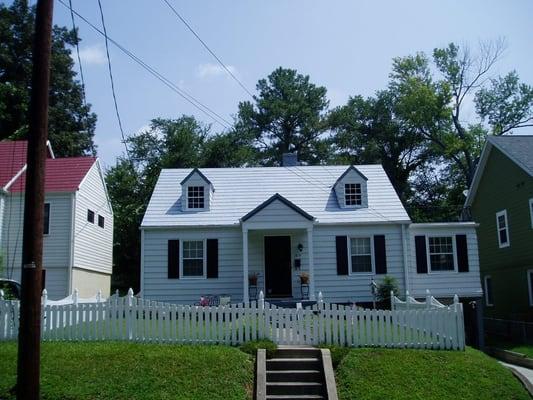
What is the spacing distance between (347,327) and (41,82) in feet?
27.2

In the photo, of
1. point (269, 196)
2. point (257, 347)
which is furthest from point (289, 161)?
point (257, 347)

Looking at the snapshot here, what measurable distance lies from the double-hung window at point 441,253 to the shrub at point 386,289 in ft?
7.72

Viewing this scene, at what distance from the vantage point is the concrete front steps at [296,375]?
10.8 metres

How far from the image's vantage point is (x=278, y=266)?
71.4 feet

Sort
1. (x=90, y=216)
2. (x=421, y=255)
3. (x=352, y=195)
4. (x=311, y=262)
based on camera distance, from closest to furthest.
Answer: (x=311, y=262) < (x=421, y=255) < (x=352, y=195) < (x=90, y=216)

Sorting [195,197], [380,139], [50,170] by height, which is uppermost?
[380,139]

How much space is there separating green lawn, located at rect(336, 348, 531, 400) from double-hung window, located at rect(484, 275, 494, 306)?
16.2 meters

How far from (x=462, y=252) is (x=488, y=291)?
25.8 ft

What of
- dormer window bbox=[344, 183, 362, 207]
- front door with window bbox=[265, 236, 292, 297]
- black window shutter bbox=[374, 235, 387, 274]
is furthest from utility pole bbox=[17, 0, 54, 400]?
dormer window bbox=[344, 183, 362, 207]

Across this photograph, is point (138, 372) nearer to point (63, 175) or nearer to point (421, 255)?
point (421, 255)

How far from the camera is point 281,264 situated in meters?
21.8

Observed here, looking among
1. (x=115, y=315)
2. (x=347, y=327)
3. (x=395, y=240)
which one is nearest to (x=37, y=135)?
(x=115, y=315)

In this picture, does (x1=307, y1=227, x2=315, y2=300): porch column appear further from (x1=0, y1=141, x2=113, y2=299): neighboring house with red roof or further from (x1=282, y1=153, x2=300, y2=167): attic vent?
(x1=0, y1=141, x2=113, y2=299): neighboring house with red roof

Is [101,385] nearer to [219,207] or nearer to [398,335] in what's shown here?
[398,335]
